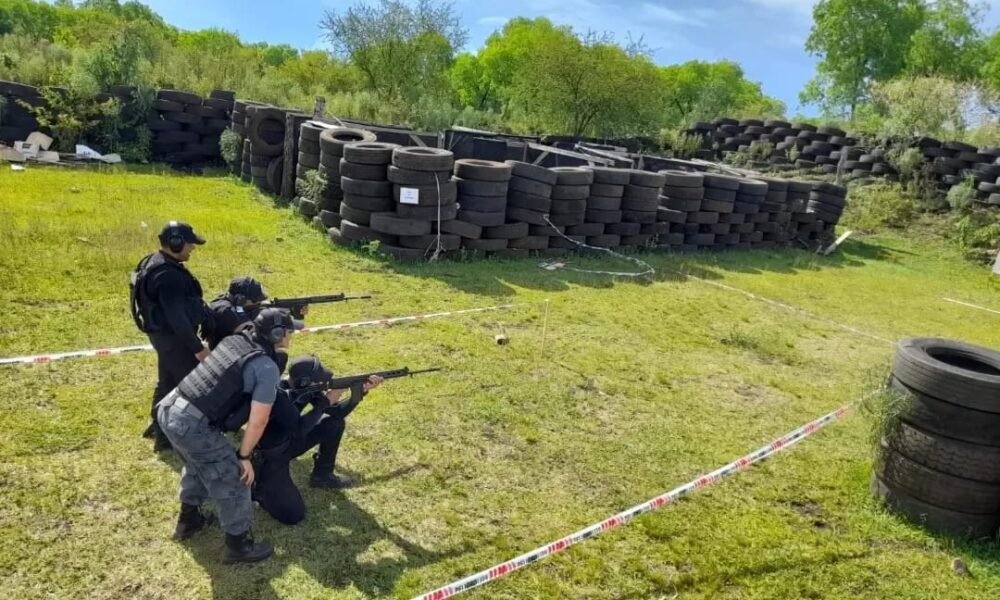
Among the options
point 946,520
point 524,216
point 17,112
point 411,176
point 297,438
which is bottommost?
point 946,520

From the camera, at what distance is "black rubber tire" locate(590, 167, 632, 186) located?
10625mm

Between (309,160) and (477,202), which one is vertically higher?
(309,160)

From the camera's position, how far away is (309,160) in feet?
35.2

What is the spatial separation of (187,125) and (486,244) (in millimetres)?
8651

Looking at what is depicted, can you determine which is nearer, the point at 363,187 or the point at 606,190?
the point at 363,187

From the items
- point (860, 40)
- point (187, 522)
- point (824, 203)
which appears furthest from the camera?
point (860, 40)

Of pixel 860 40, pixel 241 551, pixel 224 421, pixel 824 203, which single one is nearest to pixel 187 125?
pixel 224 421

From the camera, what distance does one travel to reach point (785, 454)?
5141 millimetres

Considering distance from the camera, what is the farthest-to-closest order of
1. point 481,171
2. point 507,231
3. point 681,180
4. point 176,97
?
1. point 176,97
2. point 681,180
3. point 507,231
4. point 481,171

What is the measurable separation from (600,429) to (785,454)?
55.8 inches

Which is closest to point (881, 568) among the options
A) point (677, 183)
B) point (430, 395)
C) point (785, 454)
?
point (785, 454)

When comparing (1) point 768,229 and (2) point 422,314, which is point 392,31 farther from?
(2) point 422,314

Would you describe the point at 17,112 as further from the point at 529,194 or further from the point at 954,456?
the point at 954,456

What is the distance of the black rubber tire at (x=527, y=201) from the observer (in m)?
9.88
